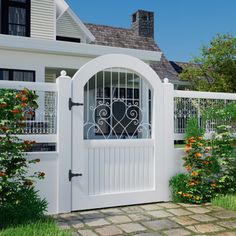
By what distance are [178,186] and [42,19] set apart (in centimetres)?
990

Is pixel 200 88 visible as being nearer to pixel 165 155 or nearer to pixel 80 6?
pixel 80 6

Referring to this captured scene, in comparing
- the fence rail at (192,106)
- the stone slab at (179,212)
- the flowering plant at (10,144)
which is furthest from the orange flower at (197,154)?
the flowering plant at (10,144)

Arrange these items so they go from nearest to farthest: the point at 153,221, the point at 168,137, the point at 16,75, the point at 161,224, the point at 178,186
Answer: the point at 161,224
the point at 153,221
the point at 178,186
the point at 168,137
the point at 16,75

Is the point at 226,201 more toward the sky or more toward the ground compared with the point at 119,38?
more toward the ground

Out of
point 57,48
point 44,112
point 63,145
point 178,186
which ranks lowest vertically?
point 178,186

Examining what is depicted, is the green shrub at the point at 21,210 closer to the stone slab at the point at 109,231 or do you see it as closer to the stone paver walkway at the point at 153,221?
the stone paver walkway at the point at 153,221

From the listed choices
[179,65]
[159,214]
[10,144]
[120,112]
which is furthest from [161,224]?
[179,65]

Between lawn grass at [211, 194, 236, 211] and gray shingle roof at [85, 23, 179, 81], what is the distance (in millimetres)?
13763

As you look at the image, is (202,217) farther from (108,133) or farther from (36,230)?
(36,230)

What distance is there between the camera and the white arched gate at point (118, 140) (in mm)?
Answer: 5266

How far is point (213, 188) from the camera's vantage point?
19.2ft

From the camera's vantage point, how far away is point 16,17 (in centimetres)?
1327

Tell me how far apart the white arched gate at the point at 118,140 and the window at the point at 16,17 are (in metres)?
8.21

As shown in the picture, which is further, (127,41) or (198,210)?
(127,41)
